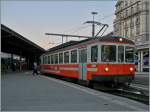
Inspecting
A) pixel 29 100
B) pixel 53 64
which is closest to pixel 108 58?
pixel 29 100

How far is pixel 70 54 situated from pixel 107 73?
5598 millimetres

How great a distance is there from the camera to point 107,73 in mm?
18484

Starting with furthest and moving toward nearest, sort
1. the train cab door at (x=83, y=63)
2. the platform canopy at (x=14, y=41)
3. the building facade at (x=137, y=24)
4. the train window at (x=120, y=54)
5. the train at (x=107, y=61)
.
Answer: the building facade at (x=137, y=24), the platform canopy at (x=14, y=41), the train cab door at (x=83, y=63), the train window at (x=120, y=54), the train at (x=107, y=61)

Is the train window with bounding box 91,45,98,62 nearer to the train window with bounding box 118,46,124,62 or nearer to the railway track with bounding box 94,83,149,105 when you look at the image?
the train window with bounding box 118,46,124,62

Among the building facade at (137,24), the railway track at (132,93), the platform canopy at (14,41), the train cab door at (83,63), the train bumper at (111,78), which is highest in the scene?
the building facade at (137,24)

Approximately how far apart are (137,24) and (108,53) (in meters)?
54.7

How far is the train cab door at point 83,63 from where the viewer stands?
66.1ft

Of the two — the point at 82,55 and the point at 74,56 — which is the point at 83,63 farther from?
the point at 74,56

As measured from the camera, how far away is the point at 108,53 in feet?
61.4

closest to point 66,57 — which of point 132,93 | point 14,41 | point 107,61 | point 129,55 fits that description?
point 129,55

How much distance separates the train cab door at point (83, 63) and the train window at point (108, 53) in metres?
1.80

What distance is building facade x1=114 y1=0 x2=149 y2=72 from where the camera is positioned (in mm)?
62906

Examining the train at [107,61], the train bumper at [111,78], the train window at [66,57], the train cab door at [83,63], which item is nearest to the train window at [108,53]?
the train at [107,61]

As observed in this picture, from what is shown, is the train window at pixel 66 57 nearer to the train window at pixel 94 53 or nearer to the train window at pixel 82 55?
the train window at pixel 82 55
